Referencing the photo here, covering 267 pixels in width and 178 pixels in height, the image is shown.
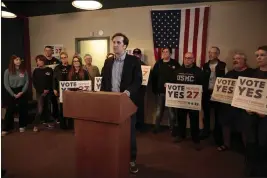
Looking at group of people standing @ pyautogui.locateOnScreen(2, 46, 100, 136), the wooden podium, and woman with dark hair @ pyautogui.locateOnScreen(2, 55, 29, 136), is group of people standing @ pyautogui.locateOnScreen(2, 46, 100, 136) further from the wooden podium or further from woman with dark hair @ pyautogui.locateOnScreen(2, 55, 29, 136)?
the wooden podium

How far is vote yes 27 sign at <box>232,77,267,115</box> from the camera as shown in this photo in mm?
2303

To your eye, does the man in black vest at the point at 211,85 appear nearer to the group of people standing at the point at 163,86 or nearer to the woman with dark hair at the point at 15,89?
the group of people standing at the point at 163,86

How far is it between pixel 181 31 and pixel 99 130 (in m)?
3.30

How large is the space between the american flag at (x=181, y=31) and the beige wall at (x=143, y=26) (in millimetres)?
128

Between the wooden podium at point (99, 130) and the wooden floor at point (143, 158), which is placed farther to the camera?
the wooden floor at point (143, 158)

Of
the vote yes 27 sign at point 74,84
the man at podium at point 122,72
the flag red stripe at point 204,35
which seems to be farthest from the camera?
the flag red stripe at point 204,35

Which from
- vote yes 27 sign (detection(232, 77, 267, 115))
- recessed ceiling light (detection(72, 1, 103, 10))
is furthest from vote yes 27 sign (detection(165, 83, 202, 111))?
recessed ceiling light (detection(72, 1, 103, 10))

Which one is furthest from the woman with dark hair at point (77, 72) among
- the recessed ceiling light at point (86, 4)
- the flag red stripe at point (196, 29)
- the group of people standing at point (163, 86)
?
the flag red stripe at point (196, 29)

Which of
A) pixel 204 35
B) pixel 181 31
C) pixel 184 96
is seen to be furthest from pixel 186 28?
pixel 184 96

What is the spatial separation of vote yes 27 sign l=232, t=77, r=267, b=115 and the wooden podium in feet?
4.42

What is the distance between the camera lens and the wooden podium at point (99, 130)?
5.60ft

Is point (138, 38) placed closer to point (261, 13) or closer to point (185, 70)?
point (185, 70)

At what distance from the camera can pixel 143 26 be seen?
15.6ft

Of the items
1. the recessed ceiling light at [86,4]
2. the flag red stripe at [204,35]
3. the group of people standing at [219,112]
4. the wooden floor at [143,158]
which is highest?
the recessed ceiling light at [86,4]
